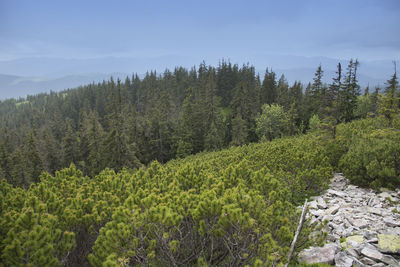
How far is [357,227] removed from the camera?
7.84m

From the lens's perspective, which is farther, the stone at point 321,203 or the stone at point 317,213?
the stone at point 321,203

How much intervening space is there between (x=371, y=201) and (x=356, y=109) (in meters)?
42.9

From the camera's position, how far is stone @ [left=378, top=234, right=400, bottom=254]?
639 cm

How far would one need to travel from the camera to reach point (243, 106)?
51.6m

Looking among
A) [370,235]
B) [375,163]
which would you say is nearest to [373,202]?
[375,163]

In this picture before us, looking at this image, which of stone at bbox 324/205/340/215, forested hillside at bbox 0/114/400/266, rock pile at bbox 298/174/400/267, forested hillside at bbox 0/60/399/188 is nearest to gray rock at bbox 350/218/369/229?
rock pile at bbox 298/174/400/267

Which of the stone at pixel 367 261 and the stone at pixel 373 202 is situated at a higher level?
the stone at pixel 367 261

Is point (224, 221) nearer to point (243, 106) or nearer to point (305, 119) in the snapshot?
point (243, 106)

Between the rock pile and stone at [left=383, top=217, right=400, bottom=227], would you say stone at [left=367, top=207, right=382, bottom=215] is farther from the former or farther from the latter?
stone at [left=383, top=217, right=400, bottom=227]

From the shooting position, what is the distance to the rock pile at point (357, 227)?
6.27 meters

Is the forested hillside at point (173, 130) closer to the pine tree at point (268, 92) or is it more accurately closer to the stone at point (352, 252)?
the pine tree at point (268, 92)

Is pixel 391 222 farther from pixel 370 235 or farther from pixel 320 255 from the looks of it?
pixel 320 255

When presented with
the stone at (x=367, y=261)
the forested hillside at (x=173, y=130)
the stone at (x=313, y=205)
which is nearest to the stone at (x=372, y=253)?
the stone at (x=367, y=261)

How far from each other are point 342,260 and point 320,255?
20.1 inches
